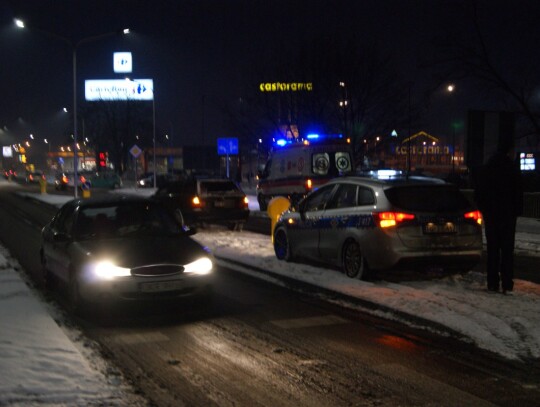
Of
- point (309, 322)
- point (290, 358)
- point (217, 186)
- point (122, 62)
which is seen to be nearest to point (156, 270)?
point (309, 322)

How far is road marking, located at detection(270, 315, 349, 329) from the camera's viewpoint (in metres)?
7.84

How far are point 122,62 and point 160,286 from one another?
235 ft

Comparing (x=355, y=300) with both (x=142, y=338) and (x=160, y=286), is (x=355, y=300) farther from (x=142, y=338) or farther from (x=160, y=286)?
(x=142, y=338)

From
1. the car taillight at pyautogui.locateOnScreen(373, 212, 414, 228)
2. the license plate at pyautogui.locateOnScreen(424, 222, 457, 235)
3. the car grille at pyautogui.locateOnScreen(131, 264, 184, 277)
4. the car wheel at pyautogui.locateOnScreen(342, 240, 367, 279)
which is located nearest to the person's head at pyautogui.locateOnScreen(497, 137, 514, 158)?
the license plate at pyautogui.locateOnScreen(424, 222, 457, 235)

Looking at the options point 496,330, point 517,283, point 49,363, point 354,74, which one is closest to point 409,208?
point 517,283

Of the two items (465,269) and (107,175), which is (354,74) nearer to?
(465,269)

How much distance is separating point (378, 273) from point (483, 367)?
446cm

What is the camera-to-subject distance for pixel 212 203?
19.5 m

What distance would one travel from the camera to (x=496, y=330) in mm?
7109

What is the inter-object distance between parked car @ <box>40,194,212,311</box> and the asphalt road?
0.29m

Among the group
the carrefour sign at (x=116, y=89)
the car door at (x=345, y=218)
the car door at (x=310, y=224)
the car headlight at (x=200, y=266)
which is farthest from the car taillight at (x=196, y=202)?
the carrefour sign at (x=116, y=89)

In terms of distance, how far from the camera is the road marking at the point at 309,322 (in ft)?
25.7

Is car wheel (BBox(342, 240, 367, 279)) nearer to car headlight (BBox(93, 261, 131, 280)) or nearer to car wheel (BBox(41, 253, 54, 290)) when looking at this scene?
car headlight (BBox(93, 261, 131, 280))

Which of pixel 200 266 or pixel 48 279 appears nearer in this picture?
pixel 200 266
